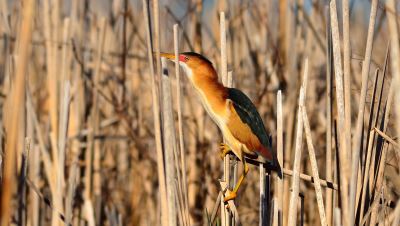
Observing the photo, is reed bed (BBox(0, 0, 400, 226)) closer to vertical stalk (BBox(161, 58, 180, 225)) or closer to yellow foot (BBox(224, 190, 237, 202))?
yellow foot (BBox(224, 190, 237, 202))

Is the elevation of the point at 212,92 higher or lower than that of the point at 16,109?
higher

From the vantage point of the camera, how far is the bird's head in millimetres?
1596

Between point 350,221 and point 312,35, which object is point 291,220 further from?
point 312,35

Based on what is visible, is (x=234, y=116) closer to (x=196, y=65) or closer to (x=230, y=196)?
(x=196, y=65)

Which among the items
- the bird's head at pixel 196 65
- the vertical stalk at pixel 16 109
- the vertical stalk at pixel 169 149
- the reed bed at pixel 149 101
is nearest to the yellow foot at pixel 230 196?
the reed bed at pixel 149 101

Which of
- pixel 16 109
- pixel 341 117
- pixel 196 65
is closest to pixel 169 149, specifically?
pixel 341 117

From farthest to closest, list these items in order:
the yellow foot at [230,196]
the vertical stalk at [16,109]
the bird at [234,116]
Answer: the bird at [234,116] < the yellow foot at [230,196] < the vertical stalk at [16,109]

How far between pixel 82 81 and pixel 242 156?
710 mm

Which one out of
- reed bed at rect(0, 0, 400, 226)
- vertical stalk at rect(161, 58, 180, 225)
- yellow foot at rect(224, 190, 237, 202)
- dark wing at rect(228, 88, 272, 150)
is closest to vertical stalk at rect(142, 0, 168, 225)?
vertical stalk at rect(161, 58, 180, 225)

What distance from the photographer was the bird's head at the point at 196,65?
5.24 ft

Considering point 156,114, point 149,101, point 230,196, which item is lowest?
point 230,196

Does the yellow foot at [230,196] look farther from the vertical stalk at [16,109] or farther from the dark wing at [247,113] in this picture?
the vertical stalk at [16,109]

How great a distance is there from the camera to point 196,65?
5.34 feet

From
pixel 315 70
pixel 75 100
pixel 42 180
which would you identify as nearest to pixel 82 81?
pixel 75 100
